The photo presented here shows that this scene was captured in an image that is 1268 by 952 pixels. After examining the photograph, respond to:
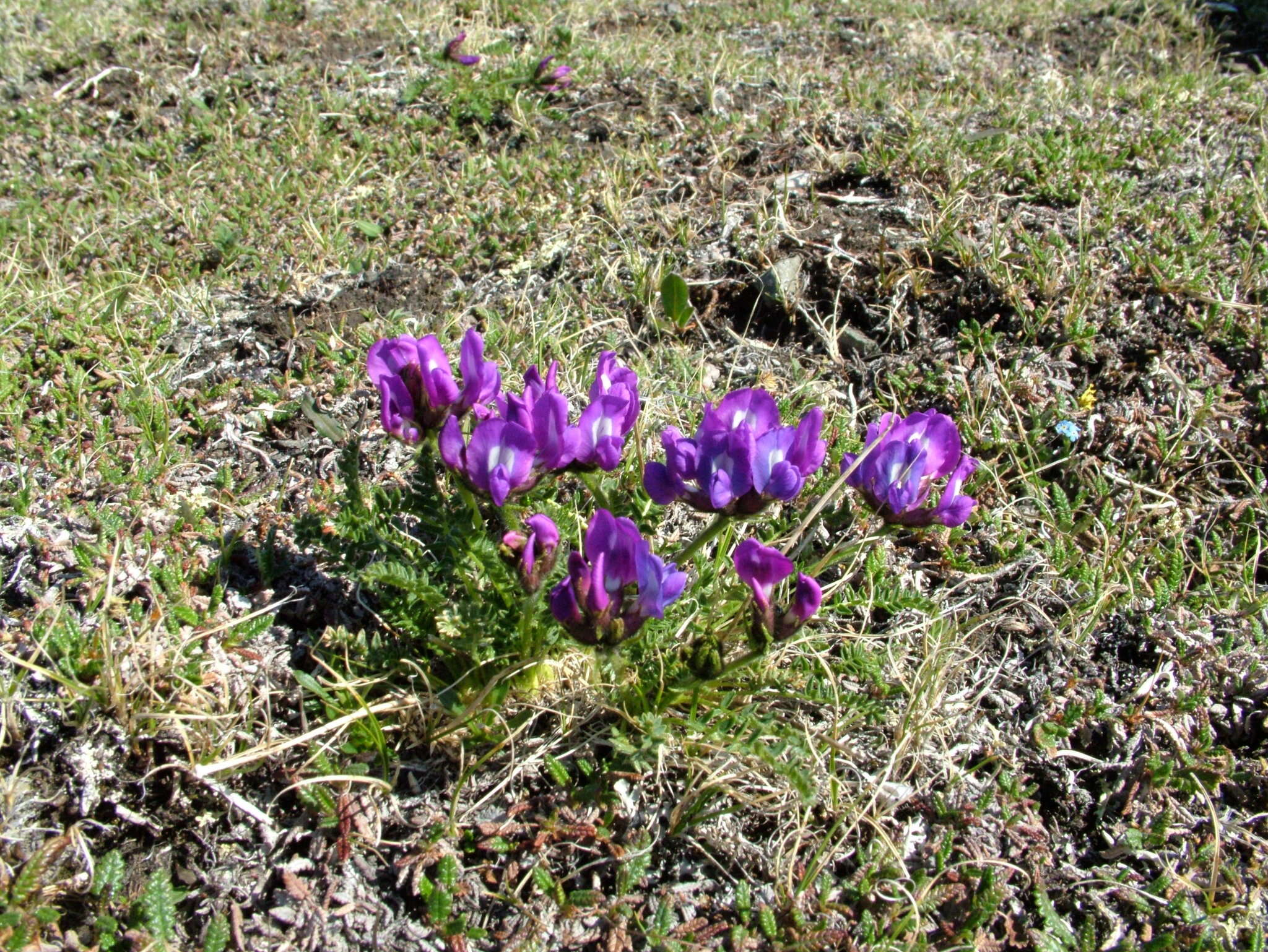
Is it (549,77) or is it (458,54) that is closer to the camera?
(549,77)

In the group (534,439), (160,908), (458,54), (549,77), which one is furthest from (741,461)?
(458,54)

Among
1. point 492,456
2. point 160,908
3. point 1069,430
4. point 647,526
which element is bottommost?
point 160,908

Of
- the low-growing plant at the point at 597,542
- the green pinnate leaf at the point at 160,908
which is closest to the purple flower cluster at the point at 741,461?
the low-growing plant at the point at 597,542

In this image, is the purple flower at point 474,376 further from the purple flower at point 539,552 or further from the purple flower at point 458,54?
the purple flower at point 458,54

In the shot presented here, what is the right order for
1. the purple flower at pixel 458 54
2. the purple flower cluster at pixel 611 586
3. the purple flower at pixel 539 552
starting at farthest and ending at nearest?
the purple flower at pixel 458 54 < the purple flower at pixel 539 552 < the purple flower cluster at pixel 611 586

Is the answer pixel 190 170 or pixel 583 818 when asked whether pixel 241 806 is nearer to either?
pixel 583 818

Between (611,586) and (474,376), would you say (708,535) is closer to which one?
(611,586)

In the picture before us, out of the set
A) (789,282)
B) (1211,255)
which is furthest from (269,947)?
(1211,255)
